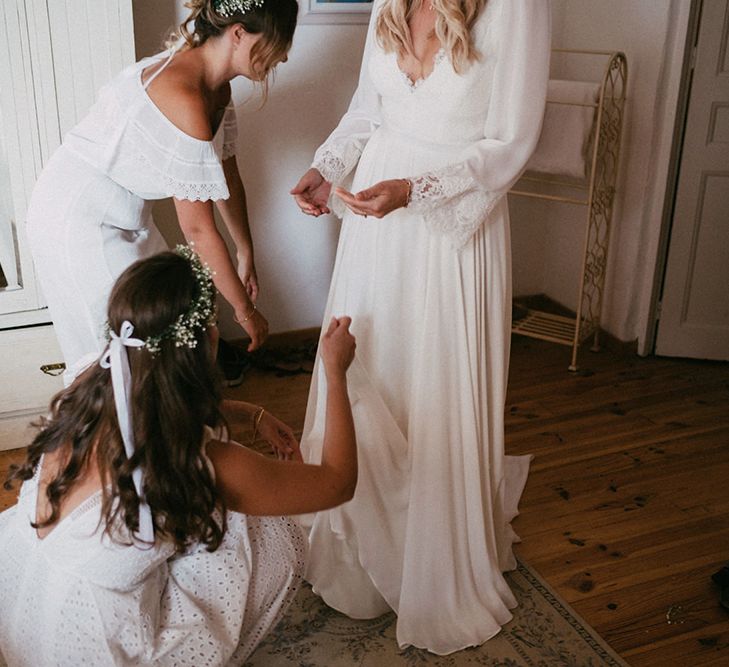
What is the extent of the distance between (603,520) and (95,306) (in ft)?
4.96

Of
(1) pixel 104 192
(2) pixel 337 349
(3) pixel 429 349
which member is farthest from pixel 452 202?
(1) pixel 104 192

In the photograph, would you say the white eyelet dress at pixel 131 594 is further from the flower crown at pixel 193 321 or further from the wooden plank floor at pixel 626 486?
the wooden plank floor at pixel 626 486

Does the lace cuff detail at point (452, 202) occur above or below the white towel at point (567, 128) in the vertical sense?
above

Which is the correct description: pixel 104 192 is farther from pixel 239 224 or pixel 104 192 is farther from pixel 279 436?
pixel 279 436

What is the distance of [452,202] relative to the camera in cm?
203

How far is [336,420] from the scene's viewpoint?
1.75m

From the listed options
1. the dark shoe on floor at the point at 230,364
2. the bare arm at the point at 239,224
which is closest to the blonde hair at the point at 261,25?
the bare arm at the point at 239,224

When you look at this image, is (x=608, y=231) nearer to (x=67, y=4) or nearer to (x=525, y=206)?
(x=525, y=206)

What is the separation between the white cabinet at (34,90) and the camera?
2506mm

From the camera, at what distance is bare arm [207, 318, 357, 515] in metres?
1.60

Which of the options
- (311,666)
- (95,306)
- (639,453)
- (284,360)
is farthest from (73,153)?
(639,453)

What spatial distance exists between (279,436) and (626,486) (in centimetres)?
131

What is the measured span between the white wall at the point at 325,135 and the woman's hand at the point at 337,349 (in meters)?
1.64

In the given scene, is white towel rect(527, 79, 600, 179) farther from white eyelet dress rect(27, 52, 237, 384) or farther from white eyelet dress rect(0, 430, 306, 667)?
white eyelet dress rect(0, 430, 306, 667)
